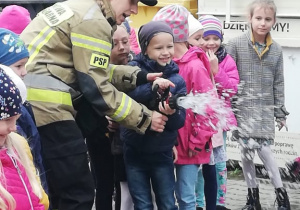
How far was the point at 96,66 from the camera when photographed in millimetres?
4961

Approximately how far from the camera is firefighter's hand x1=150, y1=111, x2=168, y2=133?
5410 millimetres

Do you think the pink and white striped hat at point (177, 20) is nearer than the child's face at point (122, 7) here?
No

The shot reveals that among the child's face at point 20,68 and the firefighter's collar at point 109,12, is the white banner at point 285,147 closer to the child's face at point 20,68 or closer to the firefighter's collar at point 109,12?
the firefighter's collar at point 109,12

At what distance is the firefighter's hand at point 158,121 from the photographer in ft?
17.7

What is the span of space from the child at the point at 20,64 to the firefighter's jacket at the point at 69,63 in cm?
29

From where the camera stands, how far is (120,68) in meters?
5.68

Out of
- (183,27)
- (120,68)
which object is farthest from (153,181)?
(183,27)

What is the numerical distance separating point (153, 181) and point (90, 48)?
1.47m

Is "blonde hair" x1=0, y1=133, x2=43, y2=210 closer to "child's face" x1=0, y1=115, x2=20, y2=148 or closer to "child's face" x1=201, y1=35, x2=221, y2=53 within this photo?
"child's face" x1=0, y1=115, x2=20, y2=148

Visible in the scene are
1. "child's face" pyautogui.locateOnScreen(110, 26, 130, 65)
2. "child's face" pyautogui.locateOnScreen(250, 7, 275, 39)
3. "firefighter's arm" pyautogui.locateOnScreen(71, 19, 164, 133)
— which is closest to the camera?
"firefighter's arm" pyautogui.locateOnScreen(71, 19, 164, 133)

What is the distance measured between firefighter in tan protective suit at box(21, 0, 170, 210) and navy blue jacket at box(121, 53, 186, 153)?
1.72 ft

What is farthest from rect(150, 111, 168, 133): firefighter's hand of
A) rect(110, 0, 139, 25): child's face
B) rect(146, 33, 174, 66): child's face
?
rect(110, 0, 139, 25): child's face

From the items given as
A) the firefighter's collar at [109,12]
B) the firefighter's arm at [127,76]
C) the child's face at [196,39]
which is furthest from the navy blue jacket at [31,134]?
the child's face at [196,39]

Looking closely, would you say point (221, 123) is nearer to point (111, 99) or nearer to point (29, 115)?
point (111, 99)
